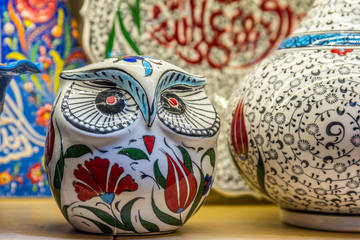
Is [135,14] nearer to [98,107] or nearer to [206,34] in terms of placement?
[206,34]

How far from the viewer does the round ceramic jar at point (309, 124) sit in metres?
0.61

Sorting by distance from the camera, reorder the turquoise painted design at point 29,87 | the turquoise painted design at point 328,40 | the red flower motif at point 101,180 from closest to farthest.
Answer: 1. the red flower motif at point 101,180
2. the turquoise painted design at point 328,40
3. the turquoise painted design at point 29,87

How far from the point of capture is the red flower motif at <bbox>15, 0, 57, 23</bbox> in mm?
866

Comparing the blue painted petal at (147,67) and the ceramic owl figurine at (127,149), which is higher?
the blue painted petal at (147,67)

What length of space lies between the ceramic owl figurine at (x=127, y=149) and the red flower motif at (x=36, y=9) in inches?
11.8

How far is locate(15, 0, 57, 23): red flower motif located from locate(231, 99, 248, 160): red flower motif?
360mm

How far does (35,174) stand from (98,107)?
0.33 metres

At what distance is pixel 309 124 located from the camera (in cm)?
61

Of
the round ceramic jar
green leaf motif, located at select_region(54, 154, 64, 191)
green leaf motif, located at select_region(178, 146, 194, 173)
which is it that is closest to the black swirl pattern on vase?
the round ceramic jar

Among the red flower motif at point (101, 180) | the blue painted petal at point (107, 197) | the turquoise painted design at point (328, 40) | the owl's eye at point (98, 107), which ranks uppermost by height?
the turquoise painted design at point (328, 40)

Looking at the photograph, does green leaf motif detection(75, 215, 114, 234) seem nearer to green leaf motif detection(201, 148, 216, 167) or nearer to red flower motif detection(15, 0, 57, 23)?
green leaf motif detection(201, 148, 216, 167)

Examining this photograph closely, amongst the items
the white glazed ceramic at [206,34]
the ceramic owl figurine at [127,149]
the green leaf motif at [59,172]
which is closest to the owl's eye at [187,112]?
the ceramic owl figurine at [127,149]

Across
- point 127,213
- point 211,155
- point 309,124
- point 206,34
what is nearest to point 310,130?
point 309,124

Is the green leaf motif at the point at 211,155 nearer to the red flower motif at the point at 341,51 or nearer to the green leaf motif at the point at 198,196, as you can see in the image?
the green leaf motif at the point at 198,196
